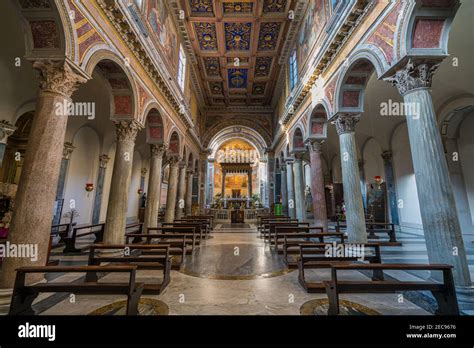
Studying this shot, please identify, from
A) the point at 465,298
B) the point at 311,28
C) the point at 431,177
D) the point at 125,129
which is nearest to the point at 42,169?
the point at 125,129

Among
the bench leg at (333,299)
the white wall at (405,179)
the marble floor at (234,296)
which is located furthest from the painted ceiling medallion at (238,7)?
the bench leg at (333,299)

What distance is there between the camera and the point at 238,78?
51.3 feet

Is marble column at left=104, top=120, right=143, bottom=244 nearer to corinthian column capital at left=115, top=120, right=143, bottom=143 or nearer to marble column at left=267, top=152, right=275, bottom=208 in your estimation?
corinthian column capital at left=115, top=120, right=143, bottom=143

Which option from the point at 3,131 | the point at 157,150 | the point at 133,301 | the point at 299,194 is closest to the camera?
the point at 133,301

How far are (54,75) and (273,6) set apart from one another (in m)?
10.4

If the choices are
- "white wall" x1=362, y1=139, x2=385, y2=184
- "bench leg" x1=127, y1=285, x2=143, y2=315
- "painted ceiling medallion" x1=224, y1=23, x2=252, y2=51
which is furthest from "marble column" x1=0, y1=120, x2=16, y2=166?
"white wall" x1=362, y1=139, x2=385, y2=184

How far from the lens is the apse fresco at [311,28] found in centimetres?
Answer: 755

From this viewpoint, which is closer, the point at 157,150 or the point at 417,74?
the point at 417,74

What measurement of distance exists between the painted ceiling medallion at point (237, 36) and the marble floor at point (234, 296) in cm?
1214

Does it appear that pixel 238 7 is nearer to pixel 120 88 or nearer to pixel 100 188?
pixel 120 88

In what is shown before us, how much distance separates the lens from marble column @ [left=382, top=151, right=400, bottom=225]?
10.7m

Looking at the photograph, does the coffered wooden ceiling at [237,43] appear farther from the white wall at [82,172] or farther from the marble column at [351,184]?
the white wall at [82,172]

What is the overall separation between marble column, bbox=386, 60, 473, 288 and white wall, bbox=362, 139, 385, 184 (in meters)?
9.67
